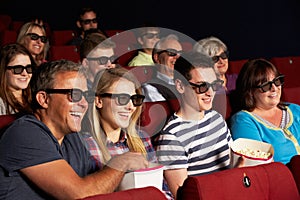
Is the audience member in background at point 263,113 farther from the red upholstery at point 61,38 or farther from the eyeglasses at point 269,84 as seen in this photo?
the red upholstery at point 61,38

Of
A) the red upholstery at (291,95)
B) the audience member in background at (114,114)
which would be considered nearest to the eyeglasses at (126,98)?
the audience member in background at (114,114)

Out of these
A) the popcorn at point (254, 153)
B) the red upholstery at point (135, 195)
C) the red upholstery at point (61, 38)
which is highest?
the red upholstery at point (61, 38)

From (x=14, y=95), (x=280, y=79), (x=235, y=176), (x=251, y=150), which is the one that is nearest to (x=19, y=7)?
(x=14, y=95)

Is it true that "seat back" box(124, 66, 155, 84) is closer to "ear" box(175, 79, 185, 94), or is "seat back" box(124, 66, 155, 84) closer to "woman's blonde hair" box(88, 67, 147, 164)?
"ear" box(175, 79, 185, 94)

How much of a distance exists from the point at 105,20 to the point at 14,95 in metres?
3.51

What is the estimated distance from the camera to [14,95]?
2.35 meters

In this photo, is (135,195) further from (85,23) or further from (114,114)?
(85,23)

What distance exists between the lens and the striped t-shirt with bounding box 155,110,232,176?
1.80 metres

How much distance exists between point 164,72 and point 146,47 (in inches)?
31.1

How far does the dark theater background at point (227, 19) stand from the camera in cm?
452

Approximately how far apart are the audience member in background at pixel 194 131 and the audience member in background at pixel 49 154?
14.8 inches

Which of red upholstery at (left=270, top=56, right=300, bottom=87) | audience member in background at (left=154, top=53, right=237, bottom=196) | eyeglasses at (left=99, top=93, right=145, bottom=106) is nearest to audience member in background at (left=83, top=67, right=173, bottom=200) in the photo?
eyeglasses at (left=99, top=93, right=145, bottom=106)

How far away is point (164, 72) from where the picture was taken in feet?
9.01

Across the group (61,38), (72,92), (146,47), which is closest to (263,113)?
(72,92)
